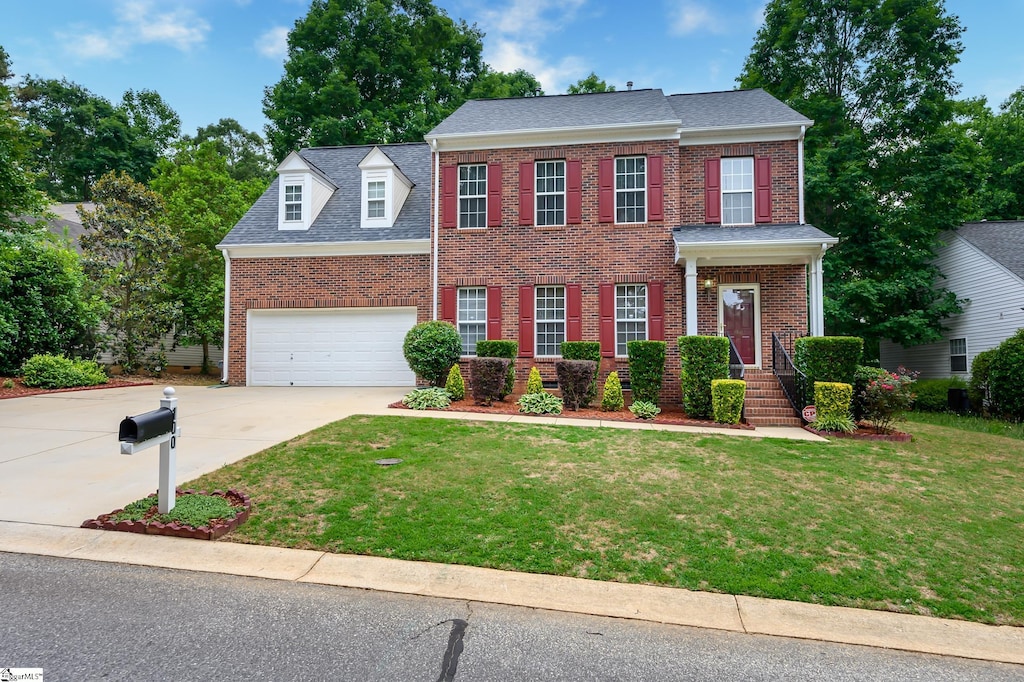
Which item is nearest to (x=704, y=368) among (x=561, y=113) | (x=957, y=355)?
(x=561, y=113)

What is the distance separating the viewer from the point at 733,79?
917 inches

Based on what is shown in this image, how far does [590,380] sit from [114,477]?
25.9 feet

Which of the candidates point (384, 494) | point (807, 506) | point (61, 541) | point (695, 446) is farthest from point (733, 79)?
point (61, 541)

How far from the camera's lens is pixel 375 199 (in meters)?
14.7

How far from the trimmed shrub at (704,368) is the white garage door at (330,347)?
748 centimetres

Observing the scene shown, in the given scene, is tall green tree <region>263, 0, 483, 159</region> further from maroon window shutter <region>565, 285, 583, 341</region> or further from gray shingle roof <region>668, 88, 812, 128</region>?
maroon window shutter <region>565, 285, 583, 341</region>

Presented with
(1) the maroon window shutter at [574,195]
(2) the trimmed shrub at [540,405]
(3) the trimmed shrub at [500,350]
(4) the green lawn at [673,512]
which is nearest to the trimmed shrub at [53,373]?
(4) the green lawn at [673,512]

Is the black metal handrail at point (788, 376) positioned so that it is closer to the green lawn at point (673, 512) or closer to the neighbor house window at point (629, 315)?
the green lawn at point (673, 512)

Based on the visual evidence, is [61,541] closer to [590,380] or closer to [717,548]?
[717,548]

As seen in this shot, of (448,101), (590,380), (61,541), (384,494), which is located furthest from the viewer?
(448,101)

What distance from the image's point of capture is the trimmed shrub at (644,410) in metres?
9.89

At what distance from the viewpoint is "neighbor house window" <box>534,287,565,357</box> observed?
12945mm

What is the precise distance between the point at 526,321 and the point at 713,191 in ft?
18.8

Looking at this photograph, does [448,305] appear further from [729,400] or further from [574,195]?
[729,400]
